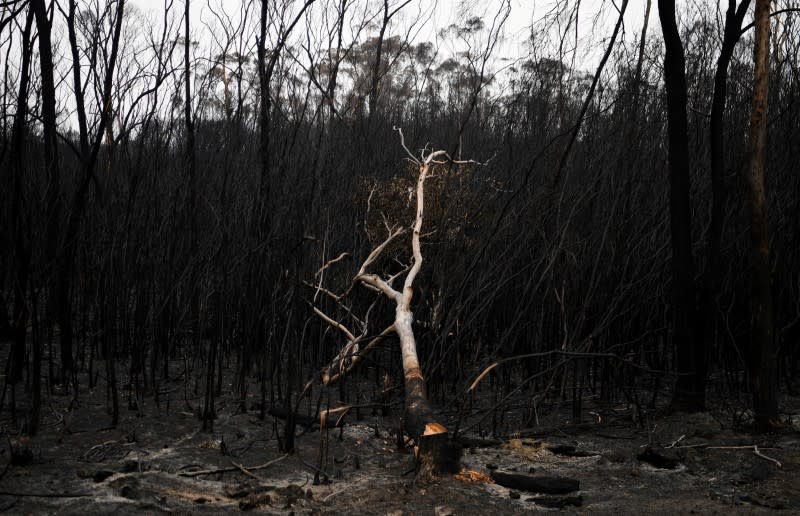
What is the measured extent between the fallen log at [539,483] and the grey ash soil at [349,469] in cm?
5

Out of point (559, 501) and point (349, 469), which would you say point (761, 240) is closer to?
point (559, 501)

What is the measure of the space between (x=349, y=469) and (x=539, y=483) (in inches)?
35.9

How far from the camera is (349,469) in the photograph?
330 cm

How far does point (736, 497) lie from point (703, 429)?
1.03m

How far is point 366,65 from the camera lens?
23141mm

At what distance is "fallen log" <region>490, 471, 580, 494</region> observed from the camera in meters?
3.00

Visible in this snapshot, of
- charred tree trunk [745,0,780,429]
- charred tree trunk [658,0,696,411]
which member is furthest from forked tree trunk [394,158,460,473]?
charred tree trunk [745,0,780,429]

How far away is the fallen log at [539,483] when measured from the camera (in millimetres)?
2996

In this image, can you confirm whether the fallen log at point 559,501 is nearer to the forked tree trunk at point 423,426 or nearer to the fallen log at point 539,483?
the fallen log at point 539,483

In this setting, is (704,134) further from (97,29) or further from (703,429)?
(97,29)

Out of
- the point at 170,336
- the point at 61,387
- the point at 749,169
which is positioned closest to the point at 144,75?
the point at 170,336

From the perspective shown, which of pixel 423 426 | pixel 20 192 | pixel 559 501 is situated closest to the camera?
pixel 559 501

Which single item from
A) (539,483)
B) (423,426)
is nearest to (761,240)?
(539,483)

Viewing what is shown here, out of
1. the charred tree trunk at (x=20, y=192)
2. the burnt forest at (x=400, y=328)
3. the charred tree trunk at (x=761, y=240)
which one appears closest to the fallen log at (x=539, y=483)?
the burnt forest at (x=400, y=328)
